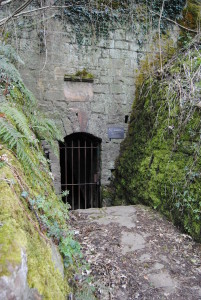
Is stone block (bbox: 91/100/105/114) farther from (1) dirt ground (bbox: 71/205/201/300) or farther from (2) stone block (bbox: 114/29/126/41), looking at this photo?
(1) dirt ground (bbox: 71/205/201/300)

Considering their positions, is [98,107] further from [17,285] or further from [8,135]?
[17,285]

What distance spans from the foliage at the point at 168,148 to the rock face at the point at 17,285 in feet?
8.22

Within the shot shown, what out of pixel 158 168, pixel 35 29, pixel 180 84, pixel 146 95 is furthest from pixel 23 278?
pixel 35 29

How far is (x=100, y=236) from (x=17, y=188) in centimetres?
187

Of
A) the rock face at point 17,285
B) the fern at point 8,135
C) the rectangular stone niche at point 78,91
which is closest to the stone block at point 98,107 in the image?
the rectangular stone niche at point 78,91

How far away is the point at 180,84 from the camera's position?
4.27 metres

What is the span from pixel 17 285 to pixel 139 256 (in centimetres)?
205

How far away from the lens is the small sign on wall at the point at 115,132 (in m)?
5.81

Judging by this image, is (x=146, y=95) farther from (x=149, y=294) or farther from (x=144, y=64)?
(x=149, y=294)

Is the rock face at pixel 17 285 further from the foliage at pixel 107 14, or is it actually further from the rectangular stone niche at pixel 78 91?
the foliage at pixel 107 14

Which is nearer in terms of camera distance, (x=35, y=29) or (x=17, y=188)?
(x=17, y=188)

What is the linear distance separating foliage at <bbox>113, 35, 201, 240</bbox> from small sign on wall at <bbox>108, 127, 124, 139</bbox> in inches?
10.7

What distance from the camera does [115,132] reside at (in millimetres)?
5836

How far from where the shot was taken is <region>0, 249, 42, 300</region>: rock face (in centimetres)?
97
